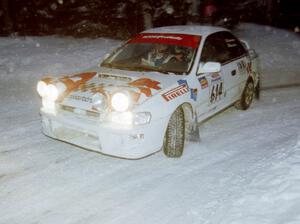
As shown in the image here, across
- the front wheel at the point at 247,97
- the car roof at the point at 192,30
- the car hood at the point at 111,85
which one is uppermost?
the car roof at the point at 192,30

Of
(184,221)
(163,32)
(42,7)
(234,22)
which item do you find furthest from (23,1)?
(184,221)

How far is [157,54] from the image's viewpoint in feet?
19.4

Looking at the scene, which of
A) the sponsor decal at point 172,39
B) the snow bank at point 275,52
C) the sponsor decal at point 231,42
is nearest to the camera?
the sponsor decal at point 172,39

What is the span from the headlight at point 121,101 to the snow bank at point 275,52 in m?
6.31

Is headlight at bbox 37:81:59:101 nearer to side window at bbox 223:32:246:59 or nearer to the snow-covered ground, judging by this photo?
the snow-covered ground

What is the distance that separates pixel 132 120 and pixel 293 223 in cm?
206

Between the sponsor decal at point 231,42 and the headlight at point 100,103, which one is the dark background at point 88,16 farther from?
the headlight at point 100,103

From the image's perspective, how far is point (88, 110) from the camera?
4707 mm

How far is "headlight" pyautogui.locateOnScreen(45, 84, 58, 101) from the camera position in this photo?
5070mm

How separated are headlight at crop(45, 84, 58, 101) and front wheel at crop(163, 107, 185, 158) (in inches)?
59.9

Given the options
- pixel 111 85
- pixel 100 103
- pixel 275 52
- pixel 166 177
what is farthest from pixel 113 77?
pixel 275 52

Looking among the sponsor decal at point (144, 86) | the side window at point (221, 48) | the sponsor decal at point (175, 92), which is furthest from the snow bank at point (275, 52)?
the sponsor decal at point (144, 86)

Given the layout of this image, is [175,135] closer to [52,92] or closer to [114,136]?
[114,136]

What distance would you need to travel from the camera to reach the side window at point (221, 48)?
5992 millimetres
